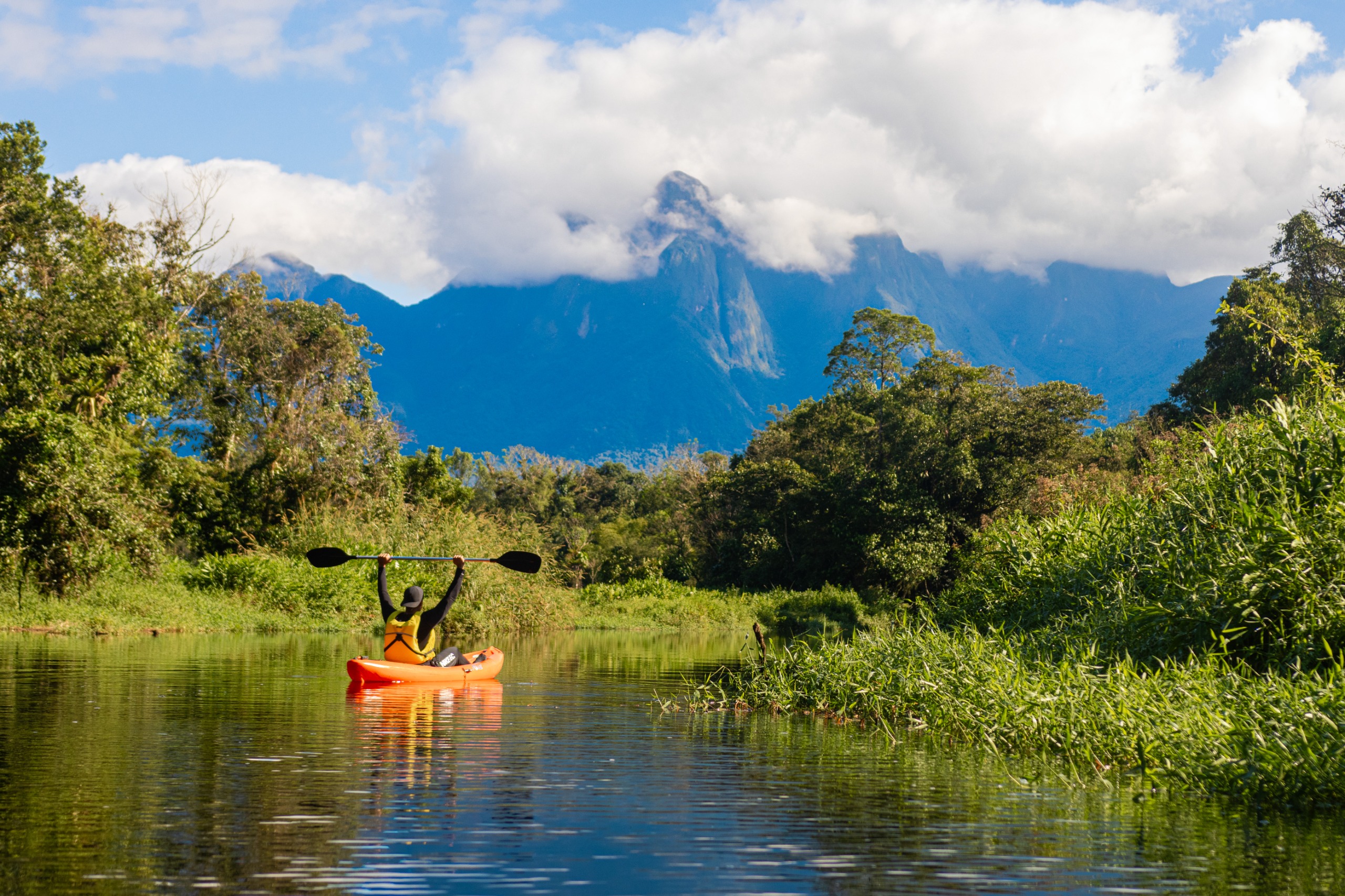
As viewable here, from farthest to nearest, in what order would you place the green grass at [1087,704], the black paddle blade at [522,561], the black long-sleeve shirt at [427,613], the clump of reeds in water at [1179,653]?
the black paddle blade at [522,561]
the black long-sleeve shirt at [427,613]
the clump of reeds in water at [1179,653]
the green grass at [1087,704]

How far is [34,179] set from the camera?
29.5 meters

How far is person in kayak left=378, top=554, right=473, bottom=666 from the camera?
15.8 meters

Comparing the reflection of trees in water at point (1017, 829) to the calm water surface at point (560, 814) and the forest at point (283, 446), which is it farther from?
the forest at point (283, 446)

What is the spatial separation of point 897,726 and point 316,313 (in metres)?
34.8

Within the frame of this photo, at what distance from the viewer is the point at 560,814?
7.64 meters

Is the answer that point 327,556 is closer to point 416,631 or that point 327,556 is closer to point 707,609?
point 416,631

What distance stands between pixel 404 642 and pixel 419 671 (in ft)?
1.44

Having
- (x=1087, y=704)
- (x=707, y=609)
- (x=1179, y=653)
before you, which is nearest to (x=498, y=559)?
(x=1179, y=653)

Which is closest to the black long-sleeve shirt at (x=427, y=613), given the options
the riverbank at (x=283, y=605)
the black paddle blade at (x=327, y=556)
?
the black paddle blade at (x=327, y=556)

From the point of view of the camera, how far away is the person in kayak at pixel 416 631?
51.9ft

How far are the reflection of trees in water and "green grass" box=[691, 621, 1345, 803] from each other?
0.29 metres

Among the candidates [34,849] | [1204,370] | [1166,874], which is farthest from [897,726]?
[1204,370]

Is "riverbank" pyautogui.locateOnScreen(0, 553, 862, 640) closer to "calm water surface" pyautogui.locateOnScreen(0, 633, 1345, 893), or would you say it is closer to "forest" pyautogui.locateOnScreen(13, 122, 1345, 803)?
"forest" pyautogui.locateOnScreen(13, 122, 1345, 803)

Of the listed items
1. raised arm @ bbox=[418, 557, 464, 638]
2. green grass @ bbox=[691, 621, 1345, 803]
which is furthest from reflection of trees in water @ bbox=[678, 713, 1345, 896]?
raised arm @ bbox=[418, 557, 464, 638]
